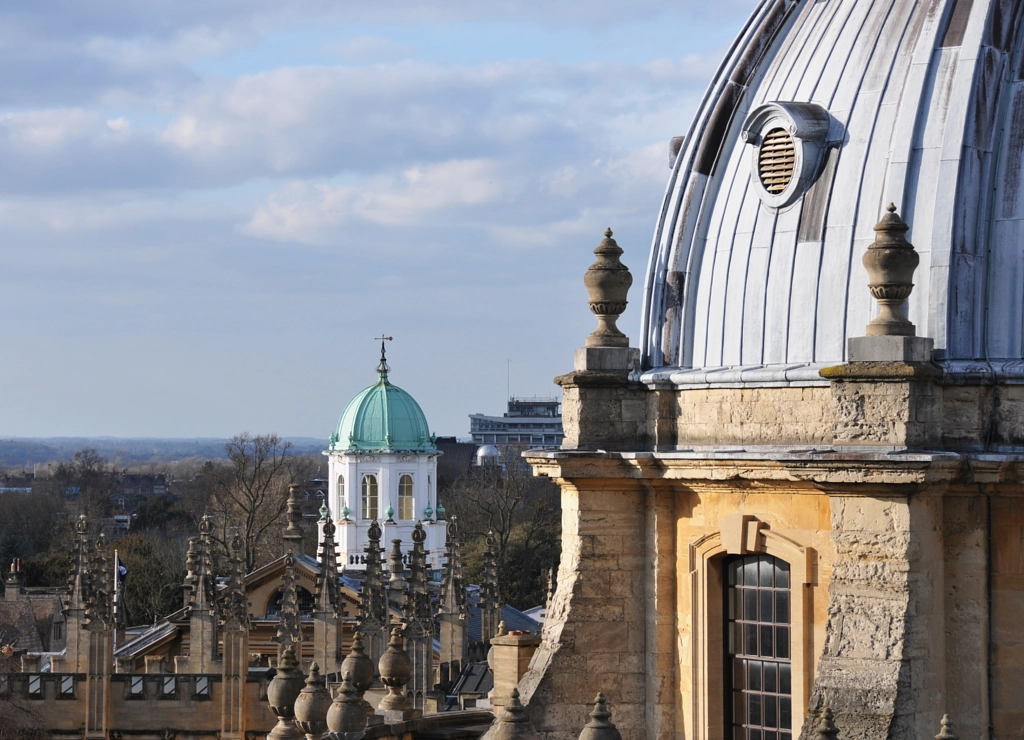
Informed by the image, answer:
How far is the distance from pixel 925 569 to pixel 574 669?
4.20m

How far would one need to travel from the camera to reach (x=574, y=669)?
1903cm

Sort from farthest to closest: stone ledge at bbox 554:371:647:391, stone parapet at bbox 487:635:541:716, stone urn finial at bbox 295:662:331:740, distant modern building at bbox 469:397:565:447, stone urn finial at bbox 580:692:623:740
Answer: distant modern building at bbox 469:397:565:447
stone parapet at bbox 487:635:541:716
stone urn finial at bbox 295:662:331:740
stone ledge at bbox 554:371:647:391
stone urn finial at bbox 580:692:623:740

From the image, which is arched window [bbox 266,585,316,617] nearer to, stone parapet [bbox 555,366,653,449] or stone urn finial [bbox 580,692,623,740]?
stone parapet [bbox 555,366,653,449]

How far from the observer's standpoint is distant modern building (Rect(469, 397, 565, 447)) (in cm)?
17825

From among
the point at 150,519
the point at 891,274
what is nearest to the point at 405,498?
the point at 150,519

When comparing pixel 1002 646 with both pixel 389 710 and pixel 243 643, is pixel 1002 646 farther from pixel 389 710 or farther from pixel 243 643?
pixel 243 643

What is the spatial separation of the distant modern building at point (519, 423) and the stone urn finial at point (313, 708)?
154 metres

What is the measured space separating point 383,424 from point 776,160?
5366cm

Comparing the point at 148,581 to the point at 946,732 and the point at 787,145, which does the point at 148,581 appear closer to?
the point at 787,145

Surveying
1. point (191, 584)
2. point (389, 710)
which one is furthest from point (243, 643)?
point (389, 710)

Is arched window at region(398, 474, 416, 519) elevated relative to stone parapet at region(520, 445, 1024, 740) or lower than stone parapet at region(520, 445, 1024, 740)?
elevated

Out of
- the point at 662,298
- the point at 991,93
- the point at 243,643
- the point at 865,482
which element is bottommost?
the point at 243,643

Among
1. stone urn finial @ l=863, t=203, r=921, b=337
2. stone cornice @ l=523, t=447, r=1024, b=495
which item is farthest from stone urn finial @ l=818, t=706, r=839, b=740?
stone urn finial @ l=863, t=203, r=921, b=337

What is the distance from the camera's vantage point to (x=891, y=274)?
654 inches
